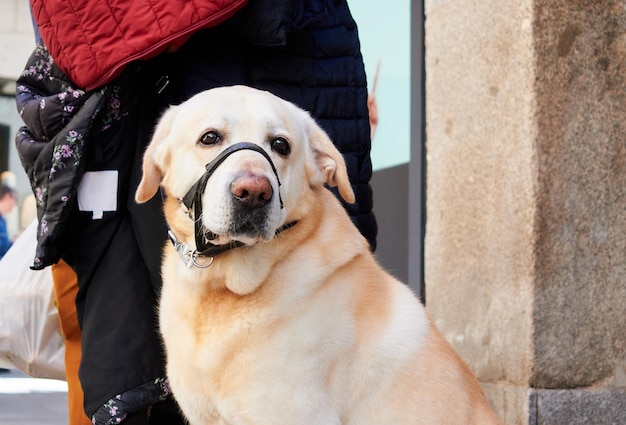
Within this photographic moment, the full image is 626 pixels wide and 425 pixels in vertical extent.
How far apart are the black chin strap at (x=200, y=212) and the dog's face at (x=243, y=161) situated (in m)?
0.02

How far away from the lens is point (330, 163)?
2.85m

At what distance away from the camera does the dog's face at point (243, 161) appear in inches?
98.4

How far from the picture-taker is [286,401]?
253 cm

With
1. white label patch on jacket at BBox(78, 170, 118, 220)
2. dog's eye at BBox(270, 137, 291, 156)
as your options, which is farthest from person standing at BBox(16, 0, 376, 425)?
dog's eye at BBox(270, 137, 291, 156)

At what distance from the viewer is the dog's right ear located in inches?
110

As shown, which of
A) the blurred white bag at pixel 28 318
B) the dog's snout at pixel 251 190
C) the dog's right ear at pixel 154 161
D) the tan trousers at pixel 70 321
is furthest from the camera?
the blurred white bag at pixel 28 318

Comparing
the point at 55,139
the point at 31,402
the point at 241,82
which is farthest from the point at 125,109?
the point at 31,402

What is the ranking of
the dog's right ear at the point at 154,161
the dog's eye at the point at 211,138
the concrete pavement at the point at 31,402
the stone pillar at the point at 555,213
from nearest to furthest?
the dog's eye at the point at 211,138 < the dog's right ear at the point at 154,161 < the stone pillar at the point at 555,213 < the concrete pavement at the point at 31,402

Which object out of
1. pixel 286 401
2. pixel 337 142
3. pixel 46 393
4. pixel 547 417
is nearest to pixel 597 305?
pixel 547 417

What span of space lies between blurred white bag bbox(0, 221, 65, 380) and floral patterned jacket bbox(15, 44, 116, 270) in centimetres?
63

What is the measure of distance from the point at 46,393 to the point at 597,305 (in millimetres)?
4669

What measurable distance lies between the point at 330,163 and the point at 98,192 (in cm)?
81

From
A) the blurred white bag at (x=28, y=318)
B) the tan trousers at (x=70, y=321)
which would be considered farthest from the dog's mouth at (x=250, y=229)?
the blurred white bag at (x=28, y=318)

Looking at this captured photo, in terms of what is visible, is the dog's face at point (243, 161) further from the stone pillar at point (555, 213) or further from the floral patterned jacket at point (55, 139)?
the stone pillar at point (555, 213)
